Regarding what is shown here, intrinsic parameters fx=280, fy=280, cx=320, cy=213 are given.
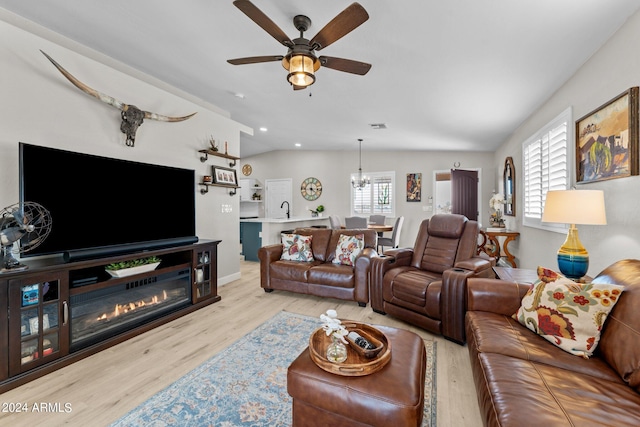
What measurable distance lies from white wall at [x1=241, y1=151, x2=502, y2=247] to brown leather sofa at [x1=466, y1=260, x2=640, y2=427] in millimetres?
5501

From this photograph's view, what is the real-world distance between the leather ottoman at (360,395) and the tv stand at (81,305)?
2.03m

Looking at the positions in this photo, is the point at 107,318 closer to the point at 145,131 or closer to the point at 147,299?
the point at 147,299

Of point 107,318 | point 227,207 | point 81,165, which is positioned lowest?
point 107,318

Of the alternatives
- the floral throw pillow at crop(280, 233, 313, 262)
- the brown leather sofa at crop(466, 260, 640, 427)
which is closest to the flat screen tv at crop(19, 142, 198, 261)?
the floral throw pillow at crop(280, 233, 313, 262)

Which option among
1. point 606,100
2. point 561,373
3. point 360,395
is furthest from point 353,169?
point 360,395

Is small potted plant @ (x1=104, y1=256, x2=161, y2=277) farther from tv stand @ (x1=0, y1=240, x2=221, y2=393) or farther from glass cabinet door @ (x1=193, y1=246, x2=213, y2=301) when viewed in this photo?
glass cabinet door @ (x1=193, y1=246, x2=213, y2=301)

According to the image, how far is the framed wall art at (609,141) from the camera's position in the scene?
6.31 ft

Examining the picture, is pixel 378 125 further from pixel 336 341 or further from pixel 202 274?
pixel 336 341

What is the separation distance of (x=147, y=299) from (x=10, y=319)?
109 centimetres

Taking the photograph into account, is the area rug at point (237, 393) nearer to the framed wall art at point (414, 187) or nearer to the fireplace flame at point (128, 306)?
the fireplace flame at point (128, 306)

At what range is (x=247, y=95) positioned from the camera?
12.8 ft

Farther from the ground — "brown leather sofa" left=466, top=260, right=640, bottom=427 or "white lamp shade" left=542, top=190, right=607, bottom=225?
"white lamp shade" left=542, top=190, right=607, bottom=225

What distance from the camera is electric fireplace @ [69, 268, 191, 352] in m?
2.38

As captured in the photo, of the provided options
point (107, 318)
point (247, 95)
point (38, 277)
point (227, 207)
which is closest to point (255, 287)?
point (227, 207)
